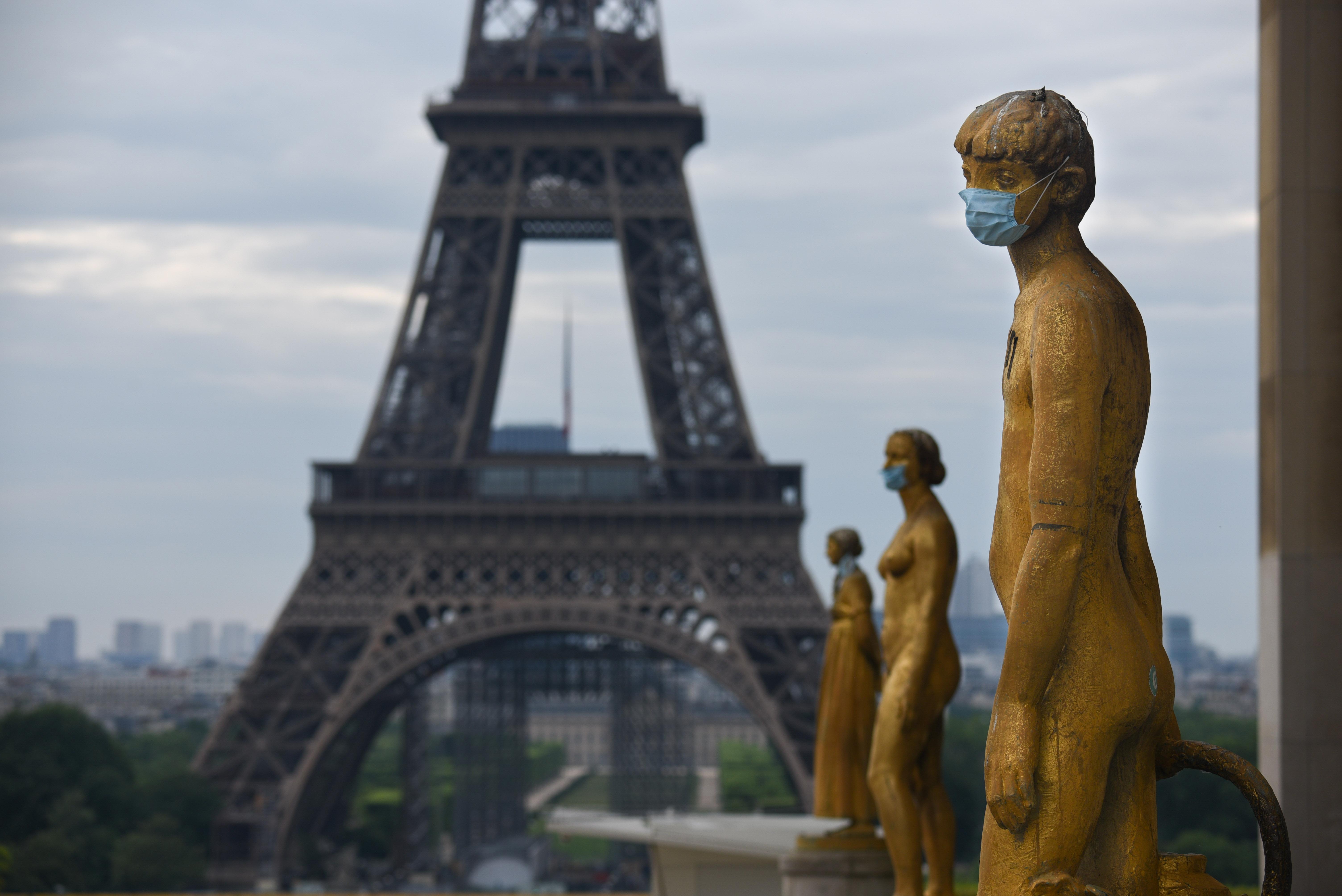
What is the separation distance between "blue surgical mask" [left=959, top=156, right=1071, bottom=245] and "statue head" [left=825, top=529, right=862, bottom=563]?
18.4 feet

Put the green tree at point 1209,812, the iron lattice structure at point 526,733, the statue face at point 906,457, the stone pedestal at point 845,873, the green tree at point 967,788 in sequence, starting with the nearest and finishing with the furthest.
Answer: the statue face at point 906,457 → the stone pedestal at point 845,873 → the green tree at point 1209,812 → the green tree at point 967,788 → the iron lattice structure at point 526,733

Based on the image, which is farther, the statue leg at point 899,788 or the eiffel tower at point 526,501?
the eiffel tower at point 526,501

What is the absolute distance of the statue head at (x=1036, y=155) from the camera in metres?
4.76

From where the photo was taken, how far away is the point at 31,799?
3900 cm

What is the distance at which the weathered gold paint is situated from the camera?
33.6ft

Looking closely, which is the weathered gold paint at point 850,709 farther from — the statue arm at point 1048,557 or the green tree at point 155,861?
the green tree at point 155,861

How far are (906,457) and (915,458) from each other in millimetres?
57

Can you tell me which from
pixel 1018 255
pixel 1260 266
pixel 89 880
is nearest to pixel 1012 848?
pixel 1018 255

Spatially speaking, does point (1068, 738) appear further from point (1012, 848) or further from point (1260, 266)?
point (1260, 266)

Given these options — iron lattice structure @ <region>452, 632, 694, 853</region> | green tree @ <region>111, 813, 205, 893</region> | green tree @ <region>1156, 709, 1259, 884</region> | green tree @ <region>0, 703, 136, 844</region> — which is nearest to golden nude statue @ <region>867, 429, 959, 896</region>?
green tree @ <region>111, 813, 205, 893</region>

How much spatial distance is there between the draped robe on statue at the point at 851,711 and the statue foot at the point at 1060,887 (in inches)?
224

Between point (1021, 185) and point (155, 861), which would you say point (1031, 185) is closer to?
Result: point (1021, 185)

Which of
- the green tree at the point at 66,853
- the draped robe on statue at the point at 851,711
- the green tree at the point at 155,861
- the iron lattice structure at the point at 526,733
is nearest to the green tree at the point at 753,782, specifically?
the iron lattice structure at the point at 526,733

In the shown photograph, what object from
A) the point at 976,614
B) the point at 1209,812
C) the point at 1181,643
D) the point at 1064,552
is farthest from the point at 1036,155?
the point at 1181,643
